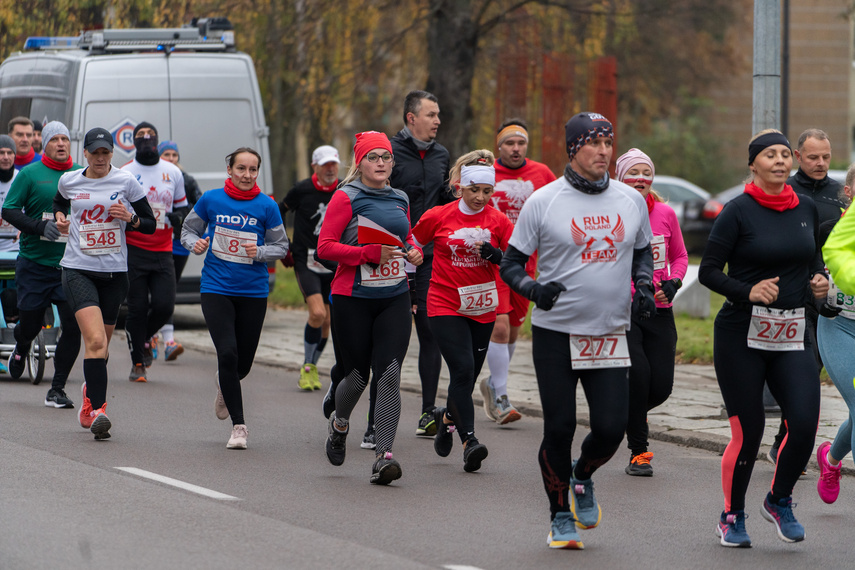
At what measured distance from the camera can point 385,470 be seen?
290 inches

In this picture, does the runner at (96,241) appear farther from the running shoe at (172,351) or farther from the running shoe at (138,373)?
the running shoe at (172,351)

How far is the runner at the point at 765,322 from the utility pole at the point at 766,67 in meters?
3.89

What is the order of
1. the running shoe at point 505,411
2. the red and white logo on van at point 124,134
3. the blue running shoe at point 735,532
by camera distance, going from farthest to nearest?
the red and white logo on van at point 124,134
the running shoe at point 505,411
the blue running shoe at point 735,532

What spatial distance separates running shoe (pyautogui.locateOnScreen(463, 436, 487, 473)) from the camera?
25.6ft

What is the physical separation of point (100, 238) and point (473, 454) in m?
3.04

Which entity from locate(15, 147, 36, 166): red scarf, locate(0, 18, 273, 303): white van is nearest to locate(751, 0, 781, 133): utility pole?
locate(15, 147, 36, 166): red scarf

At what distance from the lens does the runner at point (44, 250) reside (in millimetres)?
9734

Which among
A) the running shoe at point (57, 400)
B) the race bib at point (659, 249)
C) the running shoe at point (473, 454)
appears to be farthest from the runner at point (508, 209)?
the running shoe at point (57, 400)

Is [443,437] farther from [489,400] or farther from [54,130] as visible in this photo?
[54,130]

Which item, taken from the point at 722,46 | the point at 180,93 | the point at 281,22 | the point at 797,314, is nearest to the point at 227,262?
the point at 797,314

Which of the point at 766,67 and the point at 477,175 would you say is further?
the point at 766,67

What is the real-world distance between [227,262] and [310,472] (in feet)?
4.99

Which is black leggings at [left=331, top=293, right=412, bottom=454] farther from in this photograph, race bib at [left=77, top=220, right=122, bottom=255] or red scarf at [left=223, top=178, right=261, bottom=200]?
race bib at [left=77, top=220, right=122, bottom=255]

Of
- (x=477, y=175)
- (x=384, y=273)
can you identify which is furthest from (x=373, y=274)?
(x=477, y=175)
